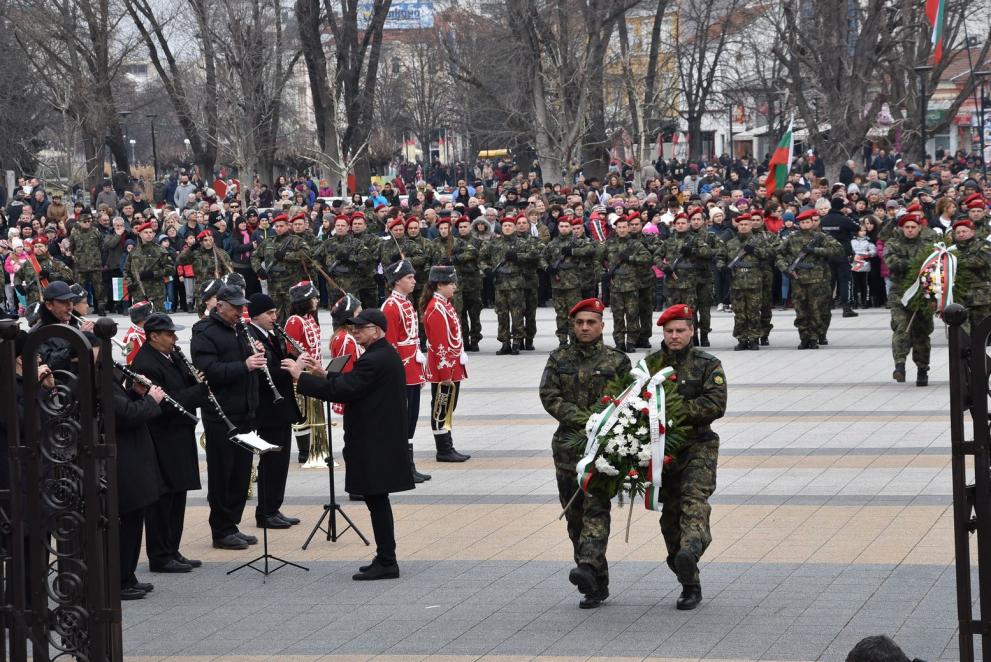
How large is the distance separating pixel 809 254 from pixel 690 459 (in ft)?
42.4

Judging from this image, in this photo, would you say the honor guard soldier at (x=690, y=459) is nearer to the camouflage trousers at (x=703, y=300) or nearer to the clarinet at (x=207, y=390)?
the clarinet at (x=207, y=390)

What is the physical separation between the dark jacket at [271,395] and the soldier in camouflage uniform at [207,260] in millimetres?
14727

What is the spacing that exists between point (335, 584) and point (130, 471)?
4.80ft

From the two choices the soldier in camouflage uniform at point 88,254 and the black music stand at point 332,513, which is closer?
the black music stand at point 332,513

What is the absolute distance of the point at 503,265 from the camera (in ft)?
75.6

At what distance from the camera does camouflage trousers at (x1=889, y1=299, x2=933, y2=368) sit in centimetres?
1735

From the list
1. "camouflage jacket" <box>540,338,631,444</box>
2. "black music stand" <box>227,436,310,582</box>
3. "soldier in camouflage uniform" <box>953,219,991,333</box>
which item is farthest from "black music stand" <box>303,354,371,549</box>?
"soldier in camouflage uniform" <box>953,219,991,333</box>

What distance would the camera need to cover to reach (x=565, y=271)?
23062 mm

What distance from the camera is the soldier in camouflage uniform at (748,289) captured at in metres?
21.9

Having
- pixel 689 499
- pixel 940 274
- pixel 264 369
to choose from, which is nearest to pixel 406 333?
pixel 264 369

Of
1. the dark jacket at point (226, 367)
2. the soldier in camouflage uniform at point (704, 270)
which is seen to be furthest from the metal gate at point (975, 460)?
the soldier in camouflage uniform at point (704, 270)

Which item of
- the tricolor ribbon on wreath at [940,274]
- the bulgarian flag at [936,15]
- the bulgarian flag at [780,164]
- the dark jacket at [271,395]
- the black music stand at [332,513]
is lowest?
the black music stand at [332,513]

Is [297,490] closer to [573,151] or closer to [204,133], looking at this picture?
[573,151]

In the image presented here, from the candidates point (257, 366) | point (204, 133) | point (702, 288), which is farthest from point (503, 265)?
point (204, 133)
